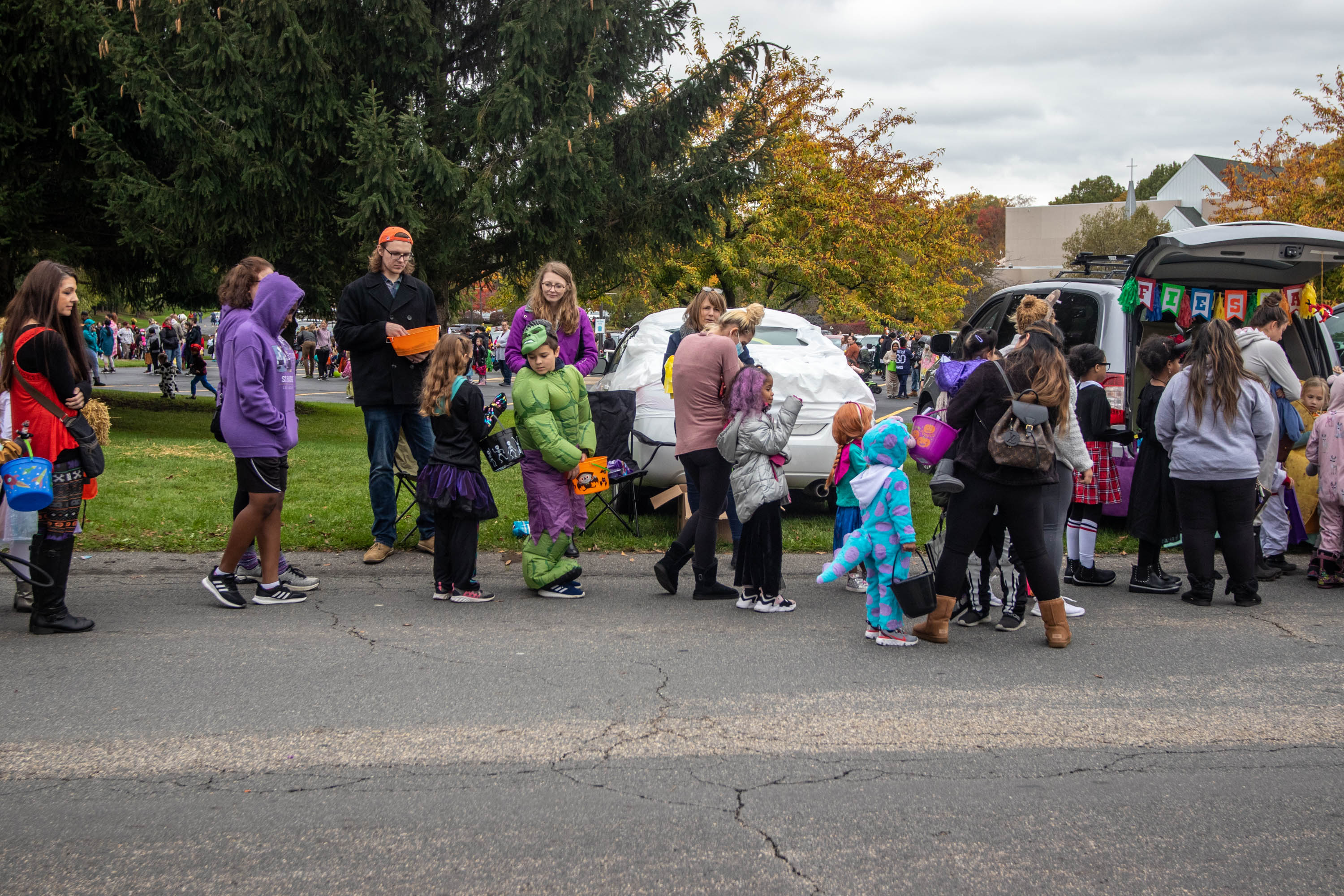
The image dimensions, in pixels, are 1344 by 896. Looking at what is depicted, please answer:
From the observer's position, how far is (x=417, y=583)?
6871 millimetres

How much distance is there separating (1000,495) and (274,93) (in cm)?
1031

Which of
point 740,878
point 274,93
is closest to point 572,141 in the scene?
point 274,93

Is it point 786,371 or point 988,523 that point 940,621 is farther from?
point 786,371

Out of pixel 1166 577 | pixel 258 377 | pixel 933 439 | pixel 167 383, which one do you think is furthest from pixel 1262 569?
pixel 167 383

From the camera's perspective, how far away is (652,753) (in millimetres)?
4070

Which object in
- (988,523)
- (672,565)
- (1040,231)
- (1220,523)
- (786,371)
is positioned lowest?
(672,565)

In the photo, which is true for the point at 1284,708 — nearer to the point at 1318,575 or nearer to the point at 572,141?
the point at 1318,575

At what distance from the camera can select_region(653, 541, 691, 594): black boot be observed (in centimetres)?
657

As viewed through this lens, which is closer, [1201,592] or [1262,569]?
[1201,592]

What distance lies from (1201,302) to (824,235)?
44.3 feet

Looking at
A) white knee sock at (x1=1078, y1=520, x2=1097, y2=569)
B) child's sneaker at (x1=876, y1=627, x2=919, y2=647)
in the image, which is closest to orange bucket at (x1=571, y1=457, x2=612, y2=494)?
child's sneaker at (x1=876, y1=627, x2=919, y2=647)

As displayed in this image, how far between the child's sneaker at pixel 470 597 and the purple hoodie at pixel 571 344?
1485mm

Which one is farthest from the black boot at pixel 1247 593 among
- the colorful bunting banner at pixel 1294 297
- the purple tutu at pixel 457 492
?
the purple tutu at pixel 457 492

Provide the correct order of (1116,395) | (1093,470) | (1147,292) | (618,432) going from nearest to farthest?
(1093,470)
(1116,395)
(1147,292)
(618,432)
